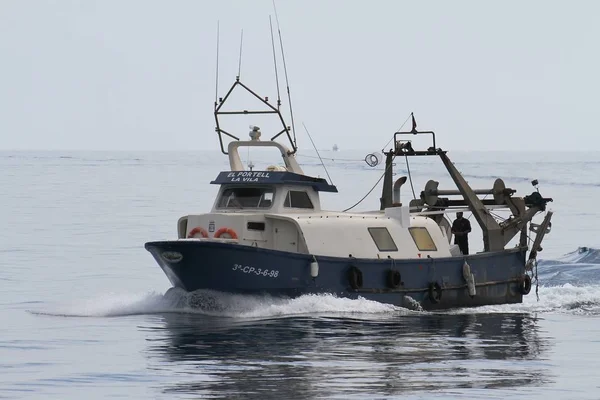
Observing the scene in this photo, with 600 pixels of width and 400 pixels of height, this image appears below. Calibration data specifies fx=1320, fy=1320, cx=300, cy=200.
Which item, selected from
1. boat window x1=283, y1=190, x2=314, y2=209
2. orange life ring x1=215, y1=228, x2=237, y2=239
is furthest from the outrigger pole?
orange life ring x1=215, y1=228, x2=237, y2=239

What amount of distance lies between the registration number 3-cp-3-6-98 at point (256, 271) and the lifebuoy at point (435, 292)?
468 cm

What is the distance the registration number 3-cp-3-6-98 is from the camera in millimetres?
28234

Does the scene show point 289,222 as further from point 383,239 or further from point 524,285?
point 524,285

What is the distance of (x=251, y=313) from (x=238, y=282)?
78cm

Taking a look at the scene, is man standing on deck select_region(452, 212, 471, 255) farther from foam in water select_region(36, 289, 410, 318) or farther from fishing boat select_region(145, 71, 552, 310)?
foam in water select_region(36, 289, 410, 318)

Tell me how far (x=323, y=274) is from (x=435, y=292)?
12.0ft

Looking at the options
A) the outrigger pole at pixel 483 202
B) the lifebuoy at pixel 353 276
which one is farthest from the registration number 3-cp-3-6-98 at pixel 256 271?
the outrigger pole at pixel 483 202

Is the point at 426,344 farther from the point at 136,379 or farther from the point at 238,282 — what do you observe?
the point at 136,379

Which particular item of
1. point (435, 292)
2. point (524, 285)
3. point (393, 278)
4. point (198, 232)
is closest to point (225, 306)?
point (198, 232)

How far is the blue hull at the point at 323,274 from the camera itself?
28250 millimetres

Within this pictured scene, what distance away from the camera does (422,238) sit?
105 feet

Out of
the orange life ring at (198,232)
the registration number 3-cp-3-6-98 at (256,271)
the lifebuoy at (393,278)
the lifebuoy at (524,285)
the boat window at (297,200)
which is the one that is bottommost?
the lifebuoy at (524,285)

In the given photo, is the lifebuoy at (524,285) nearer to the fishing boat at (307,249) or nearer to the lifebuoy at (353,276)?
the fishing boat at (307,249)

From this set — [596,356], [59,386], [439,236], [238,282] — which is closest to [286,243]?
[238,282]
